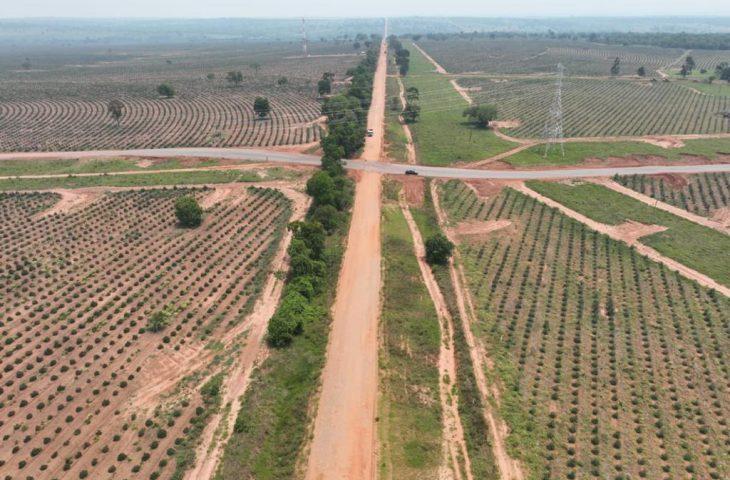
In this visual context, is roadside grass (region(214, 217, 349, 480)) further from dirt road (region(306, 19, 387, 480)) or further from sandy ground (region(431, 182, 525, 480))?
sandy ground (region(431, 182, 525, 480))

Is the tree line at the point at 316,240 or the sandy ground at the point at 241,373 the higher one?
the tree line at the point at 316,240

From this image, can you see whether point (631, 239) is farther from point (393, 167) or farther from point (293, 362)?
point (293, 362)

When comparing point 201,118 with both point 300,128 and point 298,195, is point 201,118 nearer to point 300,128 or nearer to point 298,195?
point 300,128

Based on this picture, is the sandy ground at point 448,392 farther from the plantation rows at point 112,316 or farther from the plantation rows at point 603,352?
the plantation rows at point 112,316

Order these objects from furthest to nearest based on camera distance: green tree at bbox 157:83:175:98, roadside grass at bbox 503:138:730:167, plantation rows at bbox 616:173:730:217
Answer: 1. green tree at bbox 157:83:175:98
2. roadside grass at bbox 503:138:730:167
3. plantation rows at bbox 616:173:730:217

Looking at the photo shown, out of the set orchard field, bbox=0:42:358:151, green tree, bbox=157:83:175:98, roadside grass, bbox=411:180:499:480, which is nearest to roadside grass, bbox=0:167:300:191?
orchard field, bbox=0:42:358:151

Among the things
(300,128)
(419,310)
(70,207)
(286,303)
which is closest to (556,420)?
(419,310)

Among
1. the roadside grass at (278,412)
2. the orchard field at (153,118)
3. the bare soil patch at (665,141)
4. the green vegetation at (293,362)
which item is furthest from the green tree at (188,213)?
the bare soil patch at (665,141)
